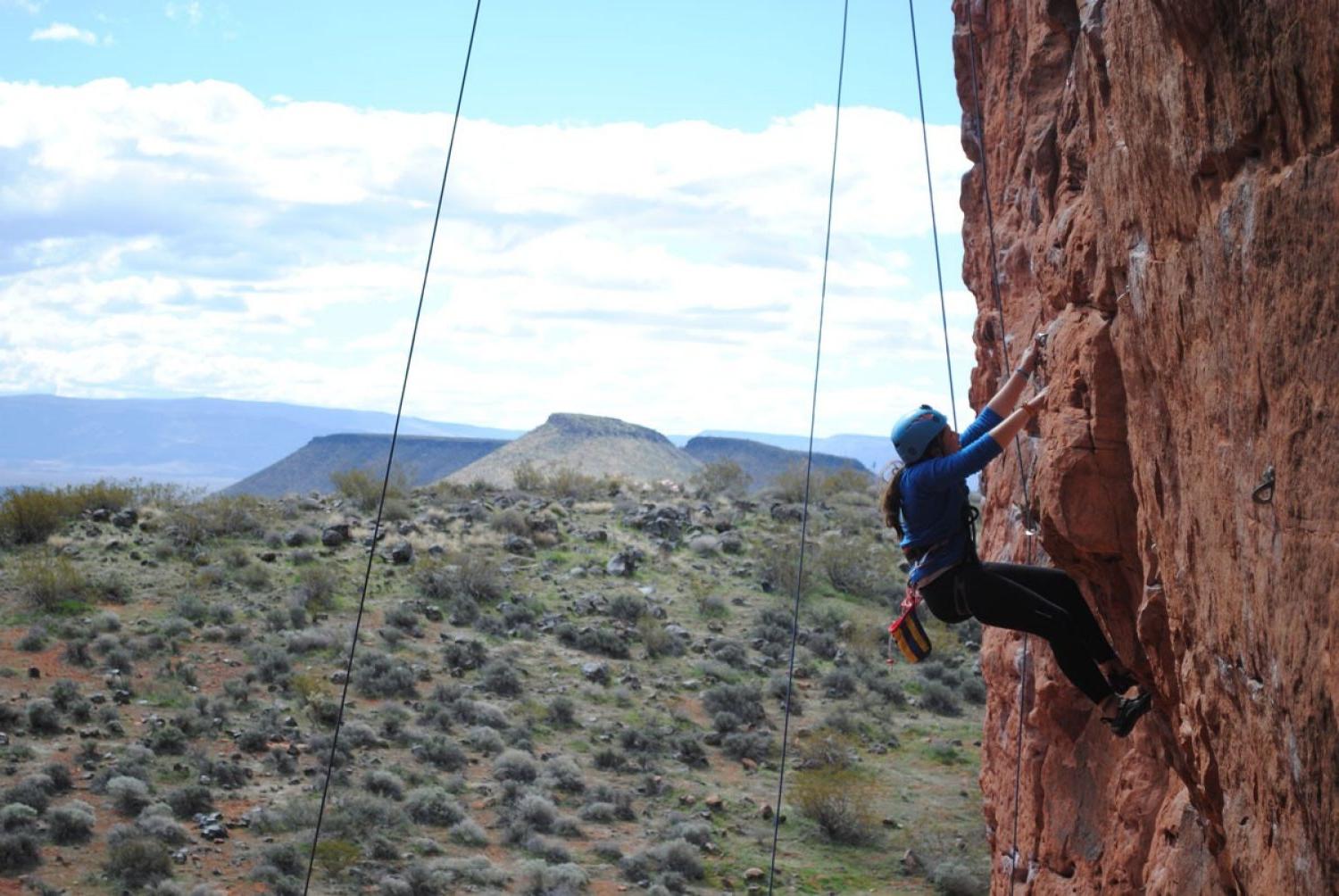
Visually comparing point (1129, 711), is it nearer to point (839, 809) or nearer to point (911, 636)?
point (911, 636)

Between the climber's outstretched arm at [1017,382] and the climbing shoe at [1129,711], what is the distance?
1691 millimetres

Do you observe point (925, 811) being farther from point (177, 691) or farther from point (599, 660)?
point (177, 691)

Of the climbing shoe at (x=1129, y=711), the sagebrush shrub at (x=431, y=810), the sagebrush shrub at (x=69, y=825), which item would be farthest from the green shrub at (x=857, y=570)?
the climbing shoe at (x=1129, y=711)

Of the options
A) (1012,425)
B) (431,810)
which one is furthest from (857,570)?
(1012,425)

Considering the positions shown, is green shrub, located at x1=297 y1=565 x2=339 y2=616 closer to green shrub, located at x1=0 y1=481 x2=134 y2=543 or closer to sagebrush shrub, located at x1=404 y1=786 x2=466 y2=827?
green shrub, located at x1=0 y1=481 x2=134 y2=543

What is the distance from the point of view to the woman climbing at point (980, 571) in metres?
7.31

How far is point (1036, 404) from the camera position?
7207 mm

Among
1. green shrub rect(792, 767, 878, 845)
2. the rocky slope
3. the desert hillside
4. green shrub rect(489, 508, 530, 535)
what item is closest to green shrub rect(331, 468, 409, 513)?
the desert hillside

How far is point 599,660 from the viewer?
28375 mm

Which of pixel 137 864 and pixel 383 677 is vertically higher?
pixel 383 677

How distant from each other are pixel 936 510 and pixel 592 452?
83642 mm

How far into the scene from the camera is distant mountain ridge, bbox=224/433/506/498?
396ft

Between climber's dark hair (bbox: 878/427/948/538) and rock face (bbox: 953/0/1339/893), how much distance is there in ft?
1.88

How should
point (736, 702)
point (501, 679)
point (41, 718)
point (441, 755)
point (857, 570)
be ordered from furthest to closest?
point (857, 570)
point (736, 702)
point (501, 679)
point (441, 755)
point (41, 718)
